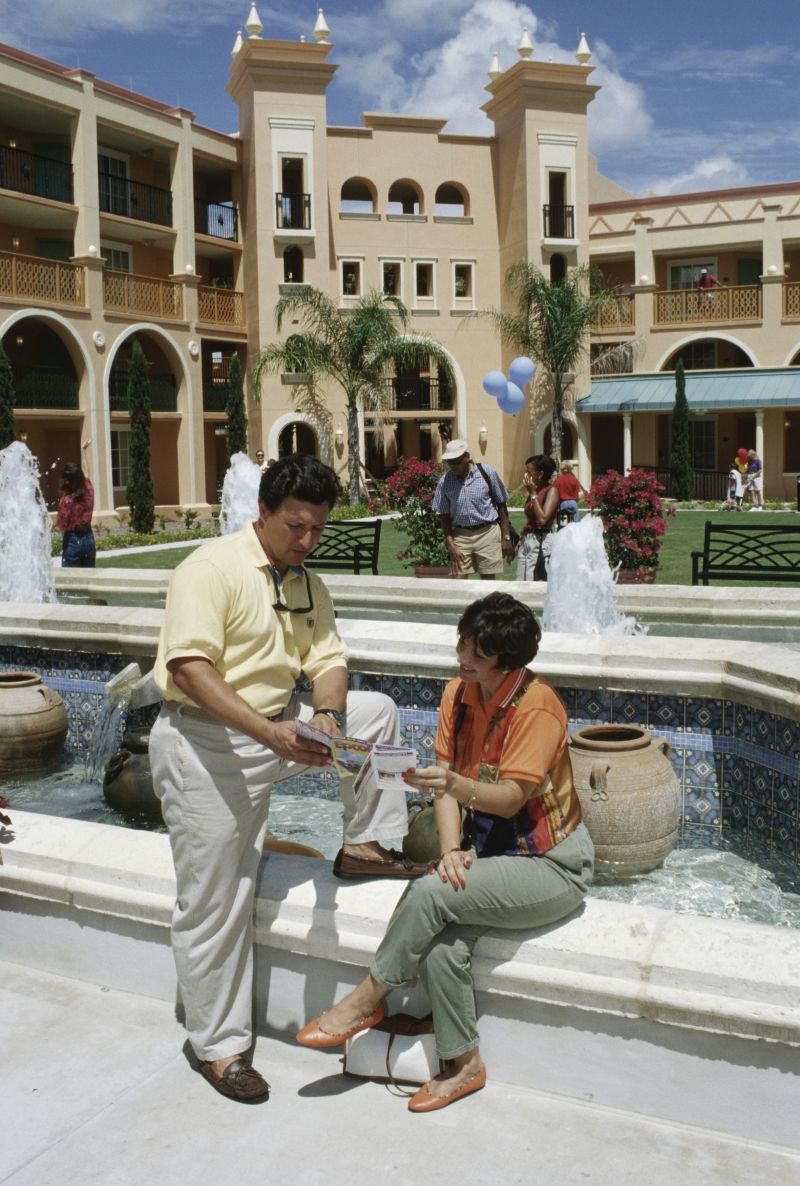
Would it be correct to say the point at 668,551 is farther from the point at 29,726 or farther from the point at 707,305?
the point at 707,305

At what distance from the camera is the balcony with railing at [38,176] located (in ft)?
95.9

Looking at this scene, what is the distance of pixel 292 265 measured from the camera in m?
35.0

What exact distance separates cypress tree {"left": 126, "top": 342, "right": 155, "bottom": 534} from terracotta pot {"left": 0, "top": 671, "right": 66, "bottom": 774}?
2081 cm

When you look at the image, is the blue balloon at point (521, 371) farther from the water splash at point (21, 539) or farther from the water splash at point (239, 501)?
the water splash at point (21, 539)

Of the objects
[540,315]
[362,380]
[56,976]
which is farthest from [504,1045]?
[540,315]

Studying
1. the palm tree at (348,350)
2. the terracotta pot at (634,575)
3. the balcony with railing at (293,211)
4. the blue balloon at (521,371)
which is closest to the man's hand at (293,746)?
the terracotta pot at (634,575)

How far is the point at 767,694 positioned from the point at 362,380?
91.7ft

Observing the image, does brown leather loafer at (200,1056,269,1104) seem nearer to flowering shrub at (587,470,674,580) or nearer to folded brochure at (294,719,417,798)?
folded brochure at (294,719,417,798)

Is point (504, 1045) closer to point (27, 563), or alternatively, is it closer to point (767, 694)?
point (767, 694)

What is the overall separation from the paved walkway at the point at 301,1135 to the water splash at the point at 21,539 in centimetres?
777

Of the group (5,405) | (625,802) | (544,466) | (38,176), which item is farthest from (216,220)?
(625,802)

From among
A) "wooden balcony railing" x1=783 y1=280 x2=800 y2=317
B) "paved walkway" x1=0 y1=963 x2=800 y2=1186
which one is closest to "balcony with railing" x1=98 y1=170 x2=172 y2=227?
"wooden balcony railing" x1=783 y1=280 x2=800 y2=317

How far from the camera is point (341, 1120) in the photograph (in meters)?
2.93

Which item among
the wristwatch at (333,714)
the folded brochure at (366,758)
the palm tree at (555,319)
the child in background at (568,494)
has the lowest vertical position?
the folded brochure at (366,758)
